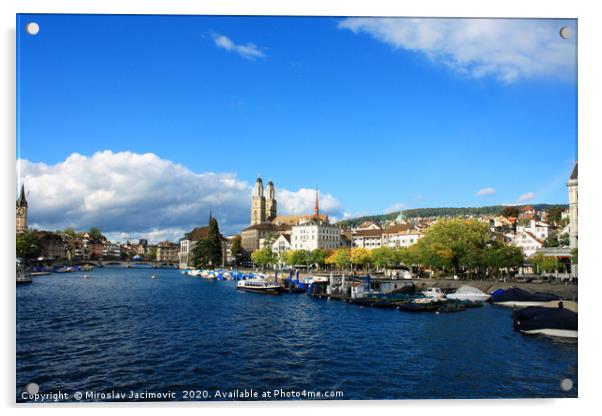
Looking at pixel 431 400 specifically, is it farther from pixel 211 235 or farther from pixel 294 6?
pixel 211 235

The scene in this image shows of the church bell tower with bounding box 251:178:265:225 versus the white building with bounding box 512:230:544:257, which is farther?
the church bell tower with bounding box 251:178:265:225

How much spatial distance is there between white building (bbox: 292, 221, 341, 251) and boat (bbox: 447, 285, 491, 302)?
34.1m

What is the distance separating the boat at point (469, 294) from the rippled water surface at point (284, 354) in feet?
19.4

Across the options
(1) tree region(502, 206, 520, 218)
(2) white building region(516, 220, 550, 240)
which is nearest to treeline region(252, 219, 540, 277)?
(2) white building region(516, 220, 550, 240)

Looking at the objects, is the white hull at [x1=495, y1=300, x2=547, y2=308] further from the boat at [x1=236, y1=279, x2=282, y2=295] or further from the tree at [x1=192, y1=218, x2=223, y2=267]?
the tree at [x1=192, y1=218, x2=223, y2=267]

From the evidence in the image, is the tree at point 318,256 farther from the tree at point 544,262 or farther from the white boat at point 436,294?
the tree at point 544,262

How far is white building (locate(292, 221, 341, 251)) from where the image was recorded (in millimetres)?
60406

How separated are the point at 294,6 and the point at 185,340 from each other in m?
8.65

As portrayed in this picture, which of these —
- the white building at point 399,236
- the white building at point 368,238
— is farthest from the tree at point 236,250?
the white building at point 399,236

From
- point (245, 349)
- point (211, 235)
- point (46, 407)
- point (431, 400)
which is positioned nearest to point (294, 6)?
point (431, 400)

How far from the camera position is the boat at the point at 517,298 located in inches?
782

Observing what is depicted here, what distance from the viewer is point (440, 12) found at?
732 centimetres

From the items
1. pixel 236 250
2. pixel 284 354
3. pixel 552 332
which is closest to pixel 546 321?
pixel 552 332
